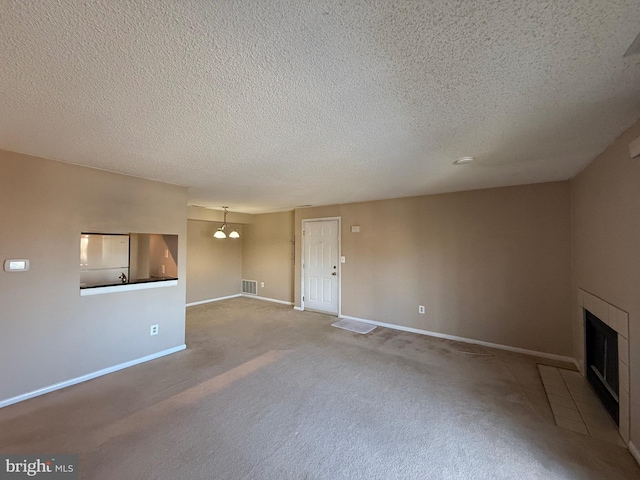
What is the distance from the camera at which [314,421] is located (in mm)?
2236

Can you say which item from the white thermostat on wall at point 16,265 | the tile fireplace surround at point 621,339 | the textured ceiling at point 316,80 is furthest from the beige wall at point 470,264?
the white thermostat on wall at point 16,265

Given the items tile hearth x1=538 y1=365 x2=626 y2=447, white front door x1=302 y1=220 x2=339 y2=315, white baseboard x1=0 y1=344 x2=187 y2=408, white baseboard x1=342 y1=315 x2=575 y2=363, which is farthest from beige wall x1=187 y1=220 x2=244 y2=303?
tile hearth x1=538 y1=365 x2=626 y2=447

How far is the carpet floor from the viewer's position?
178cm

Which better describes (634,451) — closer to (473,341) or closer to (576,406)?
(576,406)

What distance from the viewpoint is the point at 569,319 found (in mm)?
3439

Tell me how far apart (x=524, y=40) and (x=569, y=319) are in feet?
12.4

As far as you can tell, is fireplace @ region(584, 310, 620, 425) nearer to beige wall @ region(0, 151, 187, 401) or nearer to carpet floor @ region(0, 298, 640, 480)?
carpet floor @ region(0, 298, 640, 480)

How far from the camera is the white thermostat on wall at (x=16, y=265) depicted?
8.02 ft

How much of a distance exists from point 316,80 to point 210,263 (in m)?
6.13

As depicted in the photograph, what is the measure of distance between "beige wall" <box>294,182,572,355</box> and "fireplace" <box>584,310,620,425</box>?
0.61 metres

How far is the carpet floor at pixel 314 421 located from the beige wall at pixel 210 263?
3089 millimetres

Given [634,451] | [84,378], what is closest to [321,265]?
[84,378]

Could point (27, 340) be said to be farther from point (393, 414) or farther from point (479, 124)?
point (479, 124)

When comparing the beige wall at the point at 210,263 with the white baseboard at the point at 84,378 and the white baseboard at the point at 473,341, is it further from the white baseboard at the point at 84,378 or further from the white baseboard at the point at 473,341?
the white baseboard at the point at 473,341
